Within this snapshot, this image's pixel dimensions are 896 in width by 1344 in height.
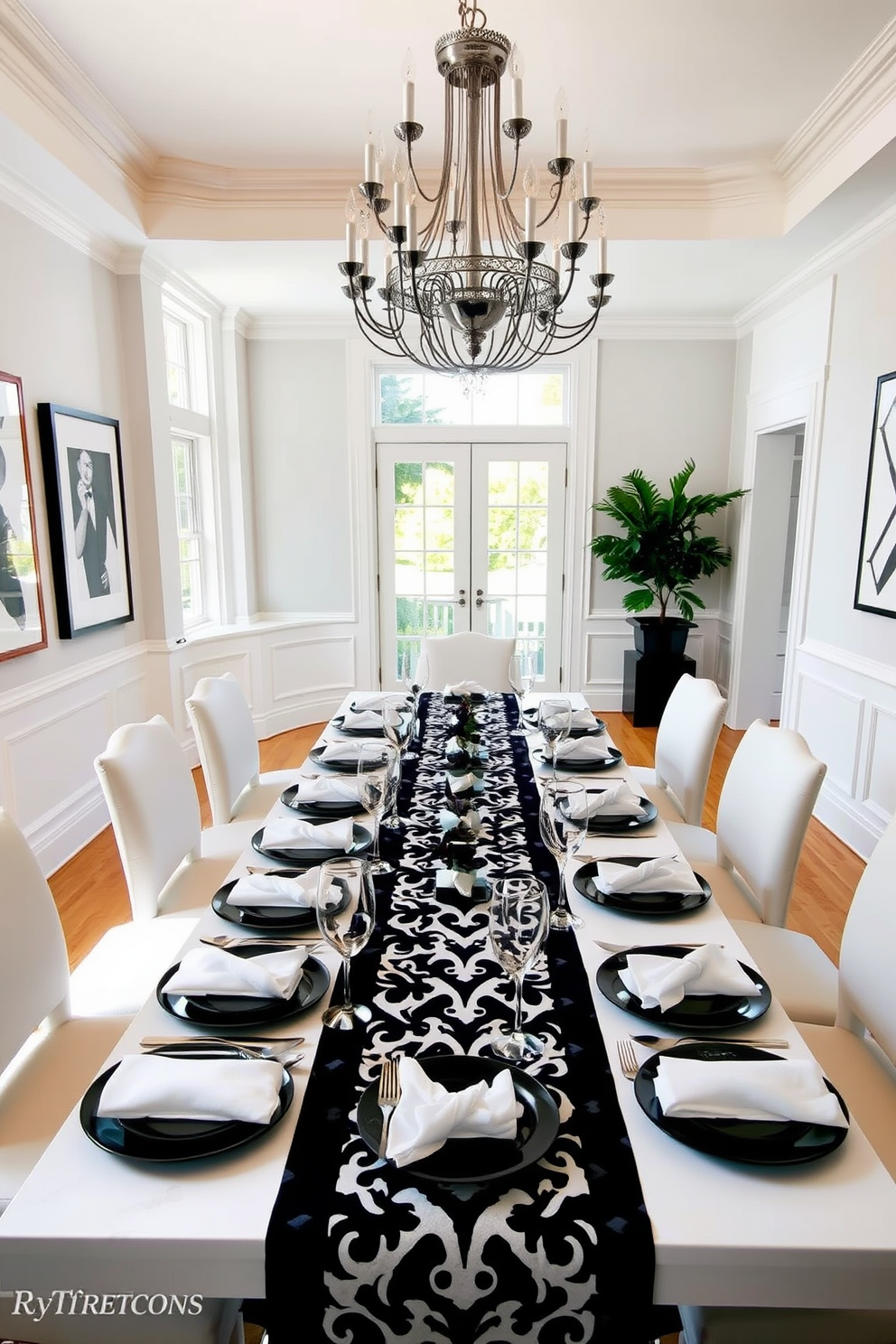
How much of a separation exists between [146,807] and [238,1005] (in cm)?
92

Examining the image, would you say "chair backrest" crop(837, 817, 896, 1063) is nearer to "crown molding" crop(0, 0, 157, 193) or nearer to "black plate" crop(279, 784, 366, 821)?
"black plate" crop(279, 784, 366, 821)

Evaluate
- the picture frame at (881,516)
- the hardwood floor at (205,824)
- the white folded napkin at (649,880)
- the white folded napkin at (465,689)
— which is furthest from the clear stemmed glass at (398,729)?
the picture frame at (881,516)

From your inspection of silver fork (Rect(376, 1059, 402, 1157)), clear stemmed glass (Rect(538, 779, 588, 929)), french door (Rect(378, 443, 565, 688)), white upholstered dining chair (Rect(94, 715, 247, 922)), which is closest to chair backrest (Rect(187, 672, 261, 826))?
white upholstered dining chair (Rect(94, 715, 247, 922))

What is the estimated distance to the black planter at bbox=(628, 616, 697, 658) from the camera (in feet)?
18.5

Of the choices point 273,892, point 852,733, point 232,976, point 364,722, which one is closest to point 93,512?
point 364,722

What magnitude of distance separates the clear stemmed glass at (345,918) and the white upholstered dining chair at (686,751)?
1.58 meters

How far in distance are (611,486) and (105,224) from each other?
3563 millimetres

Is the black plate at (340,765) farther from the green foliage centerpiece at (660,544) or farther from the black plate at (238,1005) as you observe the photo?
the green foliage centerpiece at (660,544)

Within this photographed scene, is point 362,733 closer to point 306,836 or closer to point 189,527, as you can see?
point 306,836

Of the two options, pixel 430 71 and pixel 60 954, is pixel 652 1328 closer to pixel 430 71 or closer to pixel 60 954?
pixel 60 954

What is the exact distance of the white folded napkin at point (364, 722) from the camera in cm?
285

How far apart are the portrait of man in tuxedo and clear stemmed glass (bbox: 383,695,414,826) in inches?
69.4

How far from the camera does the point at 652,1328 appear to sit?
889mm

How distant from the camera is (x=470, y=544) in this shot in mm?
5949
